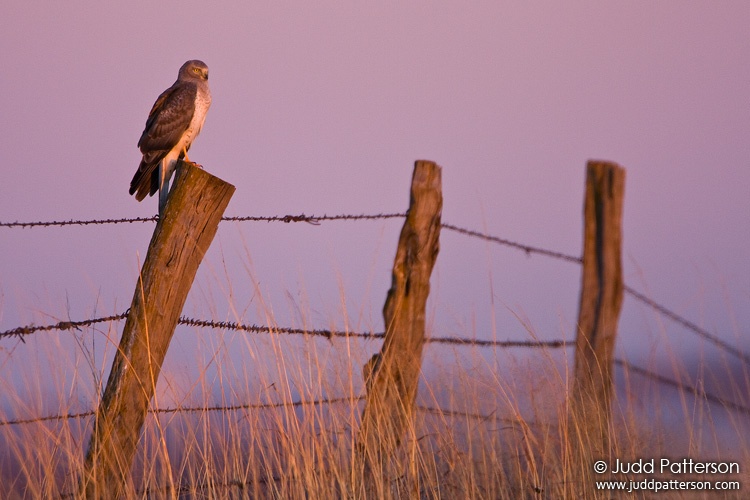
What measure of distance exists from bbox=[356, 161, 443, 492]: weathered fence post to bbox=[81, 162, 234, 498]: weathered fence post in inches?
41.1

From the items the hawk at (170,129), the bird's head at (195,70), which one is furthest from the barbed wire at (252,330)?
the bird's head at (195,70)

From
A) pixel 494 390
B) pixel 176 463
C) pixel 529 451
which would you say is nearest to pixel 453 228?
pixel 494 390

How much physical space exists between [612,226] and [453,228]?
4.13 feet

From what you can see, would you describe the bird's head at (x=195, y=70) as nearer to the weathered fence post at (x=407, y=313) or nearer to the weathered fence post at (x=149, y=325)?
the weathered fence post at (x=407, y=313)

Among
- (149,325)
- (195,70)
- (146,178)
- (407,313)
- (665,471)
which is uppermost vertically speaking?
(195,70)

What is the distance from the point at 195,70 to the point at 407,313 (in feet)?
14.2

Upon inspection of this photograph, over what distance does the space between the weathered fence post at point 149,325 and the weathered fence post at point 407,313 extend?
1.04m

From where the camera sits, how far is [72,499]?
3.17 metres

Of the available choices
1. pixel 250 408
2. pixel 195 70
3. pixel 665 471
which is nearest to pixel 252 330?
pixel 250 408

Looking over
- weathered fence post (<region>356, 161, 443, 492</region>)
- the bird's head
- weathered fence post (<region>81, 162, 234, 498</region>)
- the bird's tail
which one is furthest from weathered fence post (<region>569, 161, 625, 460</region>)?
the bird's head

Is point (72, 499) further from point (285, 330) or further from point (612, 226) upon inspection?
point (612, 226)

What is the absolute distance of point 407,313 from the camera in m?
3.91

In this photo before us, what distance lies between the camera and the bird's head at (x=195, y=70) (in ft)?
23.9

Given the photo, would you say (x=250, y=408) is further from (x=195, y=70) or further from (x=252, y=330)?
(x=195, y=70)
